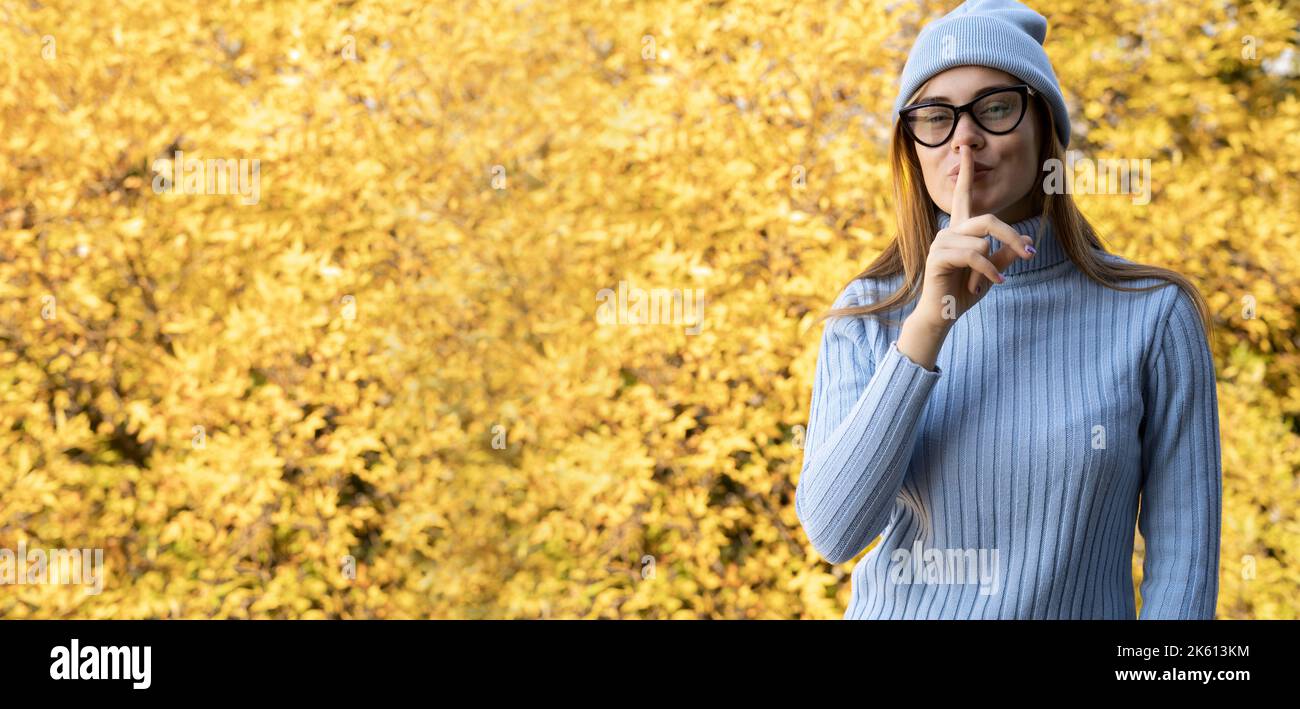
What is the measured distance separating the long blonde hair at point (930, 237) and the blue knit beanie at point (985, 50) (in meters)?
0.03

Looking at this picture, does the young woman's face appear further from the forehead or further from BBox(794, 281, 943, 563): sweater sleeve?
BBox(794, 281, 943, 563): sweater sleeve

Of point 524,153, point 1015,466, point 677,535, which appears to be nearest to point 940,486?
point 1015,466

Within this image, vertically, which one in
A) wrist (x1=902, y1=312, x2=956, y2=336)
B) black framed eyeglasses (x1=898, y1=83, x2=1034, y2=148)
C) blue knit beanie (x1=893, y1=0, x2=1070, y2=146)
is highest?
blue knit beanie (x1=893, y1=0, x2=1070, y2=146)

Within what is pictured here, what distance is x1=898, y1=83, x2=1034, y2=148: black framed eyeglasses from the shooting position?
1104mm

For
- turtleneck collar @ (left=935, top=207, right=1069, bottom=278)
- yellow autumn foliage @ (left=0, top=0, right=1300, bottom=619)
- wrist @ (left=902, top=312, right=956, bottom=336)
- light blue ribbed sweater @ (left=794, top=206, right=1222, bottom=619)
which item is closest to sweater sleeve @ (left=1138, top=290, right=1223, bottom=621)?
light blue ribbed sweater @ (left=794, top=206, right=1222, bottom=619)

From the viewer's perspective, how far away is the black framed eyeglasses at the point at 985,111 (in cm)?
110

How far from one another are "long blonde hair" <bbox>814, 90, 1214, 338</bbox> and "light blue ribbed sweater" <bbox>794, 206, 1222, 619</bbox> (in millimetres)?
19

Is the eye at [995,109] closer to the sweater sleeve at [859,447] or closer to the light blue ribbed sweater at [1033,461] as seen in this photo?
the light blue ribbed sweater at [1033,461]

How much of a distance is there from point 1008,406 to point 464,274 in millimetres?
2120

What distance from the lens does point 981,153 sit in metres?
1.11

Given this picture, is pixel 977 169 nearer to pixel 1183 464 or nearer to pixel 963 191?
pixel 963 191

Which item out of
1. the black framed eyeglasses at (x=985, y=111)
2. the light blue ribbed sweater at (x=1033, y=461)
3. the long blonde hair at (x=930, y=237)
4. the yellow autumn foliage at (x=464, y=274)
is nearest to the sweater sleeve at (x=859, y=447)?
the light blue ribbed sweater at (x=1033, y=461)

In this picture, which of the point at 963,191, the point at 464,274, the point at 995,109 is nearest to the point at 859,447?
the point at 963,191

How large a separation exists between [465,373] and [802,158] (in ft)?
3.64
